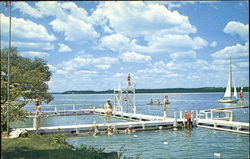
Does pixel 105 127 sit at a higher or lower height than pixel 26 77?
lower

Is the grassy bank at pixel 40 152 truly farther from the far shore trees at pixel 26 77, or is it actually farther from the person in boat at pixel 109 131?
the person in boat at pixel 109 131

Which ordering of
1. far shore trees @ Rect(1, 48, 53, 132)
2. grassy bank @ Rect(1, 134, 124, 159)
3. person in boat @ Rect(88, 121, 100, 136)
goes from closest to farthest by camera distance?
1. grassy bank @ Rect(1, 134, 124, 159)
2. far shore trees @ Rect(1, 48, 53, 132)
3. person in boat @ Rect(88, 121, 100, 136)

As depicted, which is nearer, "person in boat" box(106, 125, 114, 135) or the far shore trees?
the far shore trees

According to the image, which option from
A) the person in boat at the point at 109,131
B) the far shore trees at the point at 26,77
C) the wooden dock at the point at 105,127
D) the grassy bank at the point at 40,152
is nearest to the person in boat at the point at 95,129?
the wooden dock at the point at 105,127

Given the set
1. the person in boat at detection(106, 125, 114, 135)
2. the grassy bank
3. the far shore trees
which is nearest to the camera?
the grassy bank

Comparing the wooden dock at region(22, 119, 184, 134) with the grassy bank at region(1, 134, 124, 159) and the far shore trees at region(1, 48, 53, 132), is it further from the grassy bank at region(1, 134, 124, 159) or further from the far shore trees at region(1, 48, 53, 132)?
the grassy bank at region(1, 134, 124, 159)

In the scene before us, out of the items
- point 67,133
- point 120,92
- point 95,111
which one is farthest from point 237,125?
point 95,111

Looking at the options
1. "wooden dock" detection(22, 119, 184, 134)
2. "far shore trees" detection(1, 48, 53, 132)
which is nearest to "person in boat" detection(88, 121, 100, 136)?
"wooden dock" detection(22, 119, 184, 134)

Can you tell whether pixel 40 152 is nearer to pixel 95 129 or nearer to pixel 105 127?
pixel 95 129

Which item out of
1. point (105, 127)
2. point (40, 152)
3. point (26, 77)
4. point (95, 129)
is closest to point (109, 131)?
point (105, 127)

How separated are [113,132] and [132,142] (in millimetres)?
4095

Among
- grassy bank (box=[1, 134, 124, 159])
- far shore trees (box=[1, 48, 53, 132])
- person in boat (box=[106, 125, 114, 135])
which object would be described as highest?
far shore trees (box=[1, 48, 53, 132])

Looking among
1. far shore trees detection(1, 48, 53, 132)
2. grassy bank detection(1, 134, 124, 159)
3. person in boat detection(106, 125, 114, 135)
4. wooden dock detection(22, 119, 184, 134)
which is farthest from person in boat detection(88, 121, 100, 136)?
grassy bank detection(1, 134, 124, 159)

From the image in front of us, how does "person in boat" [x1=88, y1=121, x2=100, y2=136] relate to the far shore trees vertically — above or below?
below
